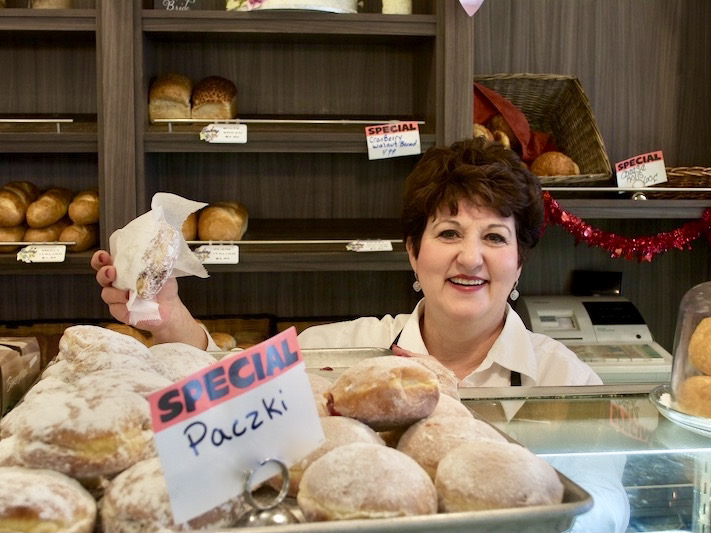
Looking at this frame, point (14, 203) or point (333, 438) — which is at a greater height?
point (14, 203)

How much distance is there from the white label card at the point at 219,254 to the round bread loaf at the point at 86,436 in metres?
1.71

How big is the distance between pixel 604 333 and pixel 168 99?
1.56m

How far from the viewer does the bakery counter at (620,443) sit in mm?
792

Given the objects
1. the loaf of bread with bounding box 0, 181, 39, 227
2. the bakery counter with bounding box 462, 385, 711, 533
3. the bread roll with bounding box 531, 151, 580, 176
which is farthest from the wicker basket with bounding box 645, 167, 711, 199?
the loaf of bread with bounding box 0, 181, 39, 227

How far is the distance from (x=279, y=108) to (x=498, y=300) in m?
1.36

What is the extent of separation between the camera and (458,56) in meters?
2.45

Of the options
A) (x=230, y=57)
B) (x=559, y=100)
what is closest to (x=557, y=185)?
(x=559, y=100)

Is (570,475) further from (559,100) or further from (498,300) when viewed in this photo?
(559,100)

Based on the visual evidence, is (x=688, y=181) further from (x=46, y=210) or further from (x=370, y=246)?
(x=46, y=210)

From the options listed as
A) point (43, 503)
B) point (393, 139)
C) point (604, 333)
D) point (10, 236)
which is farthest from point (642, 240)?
point (43, 503)

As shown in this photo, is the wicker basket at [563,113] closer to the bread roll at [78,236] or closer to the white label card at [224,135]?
the white label card at [224,135]

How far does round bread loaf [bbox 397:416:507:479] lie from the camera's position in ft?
2.26

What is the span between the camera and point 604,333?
2578 millimetres

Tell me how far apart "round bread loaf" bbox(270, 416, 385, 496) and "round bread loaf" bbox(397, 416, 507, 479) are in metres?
0.03
